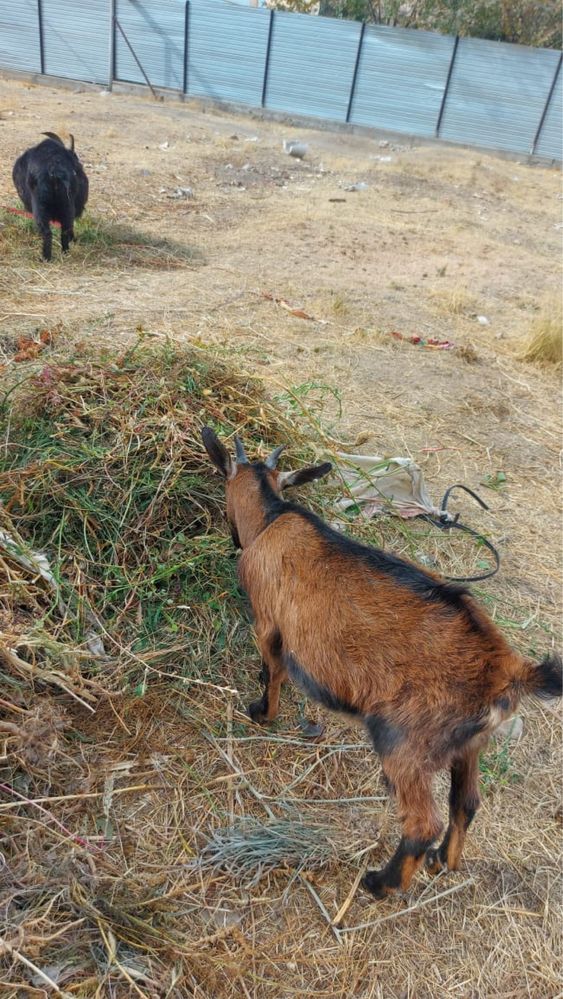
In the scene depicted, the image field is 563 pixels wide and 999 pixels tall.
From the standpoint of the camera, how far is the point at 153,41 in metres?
22.0

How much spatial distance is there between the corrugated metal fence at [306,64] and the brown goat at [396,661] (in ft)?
76.7

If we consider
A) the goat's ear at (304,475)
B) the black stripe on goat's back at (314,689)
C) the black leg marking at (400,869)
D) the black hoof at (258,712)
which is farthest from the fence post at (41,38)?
the black leg marking at (400,869)

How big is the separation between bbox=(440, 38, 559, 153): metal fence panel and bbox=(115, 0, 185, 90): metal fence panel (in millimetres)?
8807

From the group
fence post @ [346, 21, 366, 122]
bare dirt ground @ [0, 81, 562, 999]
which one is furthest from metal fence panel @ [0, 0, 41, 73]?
fence post @ [346, 21, 366, 122]

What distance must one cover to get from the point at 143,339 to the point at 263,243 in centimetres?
643

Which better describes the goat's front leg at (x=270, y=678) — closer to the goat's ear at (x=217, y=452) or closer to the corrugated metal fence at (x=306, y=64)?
the goat's ear at (x=217, y=452)

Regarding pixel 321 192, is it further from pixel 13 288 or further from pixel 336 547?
pixel 336 547

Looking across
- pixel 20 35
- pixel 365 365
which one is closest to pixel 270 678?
pixel 365 365

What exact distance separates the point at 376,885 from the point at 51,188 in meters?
7.62

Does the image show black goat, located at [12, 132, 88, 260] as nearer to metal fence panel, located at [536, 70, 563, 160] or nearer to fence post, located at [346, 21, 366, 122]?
fence post, located at [346, 21, 366, 122]

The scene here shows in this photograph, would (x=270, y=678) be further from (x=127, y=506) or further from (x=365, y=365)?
(x=365, y=365)

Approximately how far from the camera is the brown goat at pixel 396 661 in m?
2.13

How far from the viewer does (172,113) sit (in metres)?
19.6

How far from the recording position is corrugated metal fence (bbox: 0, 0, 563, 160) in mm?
21391
